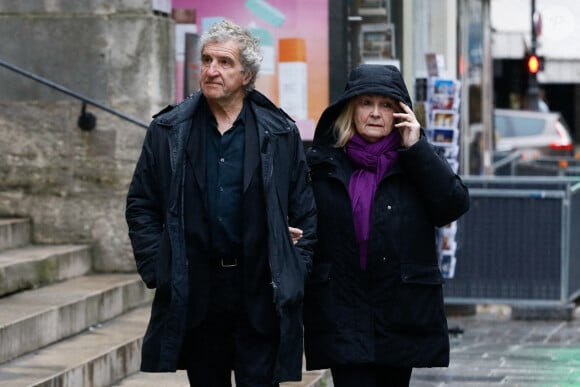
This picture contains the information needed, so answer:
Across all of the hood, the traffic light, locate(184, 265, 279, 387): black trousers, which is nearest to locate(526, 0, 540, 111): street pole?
the traffic light

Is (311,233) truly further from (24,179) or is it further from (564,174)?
(564,174)

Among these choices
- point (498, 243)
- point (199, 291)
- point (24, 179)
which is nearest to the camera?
point (199, 291)

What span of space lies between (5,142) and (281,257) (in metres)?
5.05

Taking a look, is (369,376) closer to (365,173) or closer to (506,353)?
(365,173)

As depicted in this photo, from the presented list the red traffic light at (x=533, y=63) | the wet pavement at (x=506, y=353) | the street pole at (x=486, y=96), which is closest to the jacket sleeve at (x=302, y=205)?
the wet pavement at (x=506, y=353)

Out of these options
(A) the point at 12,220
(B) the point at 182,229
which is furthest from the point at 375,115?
(A) the point at 12,220

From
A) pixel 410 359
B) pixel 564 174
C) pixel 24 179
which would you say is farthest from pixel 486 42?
pixel 410 359

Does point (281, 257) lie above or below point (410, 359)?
above

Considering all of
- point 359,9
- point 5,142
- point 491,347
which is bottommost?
point 491,347

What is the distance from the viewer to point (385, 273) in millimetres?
5418

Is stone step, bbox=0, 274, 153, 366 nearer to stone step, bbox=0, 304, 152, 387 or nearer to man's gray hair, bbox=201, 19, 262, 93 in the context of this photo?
stone step, bbox=0, 304, 152, 387

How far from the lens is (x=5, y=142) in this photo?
9.88 meters

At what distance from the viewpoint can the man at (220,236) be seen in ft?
16.9

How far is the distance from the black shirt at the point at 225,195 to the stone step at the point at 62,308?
2.42 metres
